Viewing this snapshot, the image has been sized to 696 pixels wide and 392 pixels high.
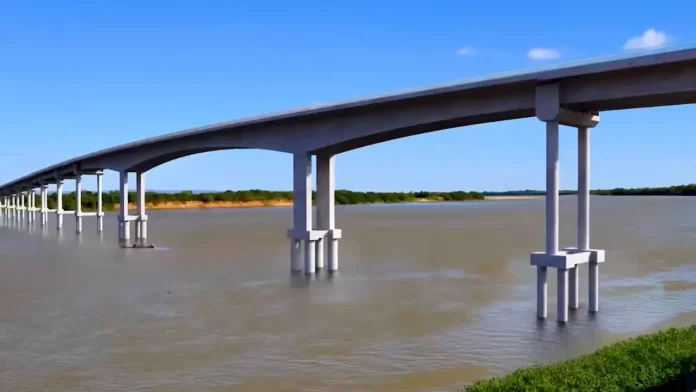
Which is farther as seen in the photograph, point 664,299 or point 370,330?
point 664,299

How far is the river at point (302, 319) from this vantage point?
12.2 meters

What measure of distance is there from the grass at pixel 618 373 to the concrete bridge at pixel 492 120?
721 cm

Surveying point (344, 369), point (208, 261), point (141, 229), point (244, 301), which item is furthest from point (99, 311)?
point (141, 229)

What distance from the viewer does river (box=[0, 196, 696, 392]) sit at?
480 inches

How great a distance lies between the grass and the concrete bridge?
7.21 m

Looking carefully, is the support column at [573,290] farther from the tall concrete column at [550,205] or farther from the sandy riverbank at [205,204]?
the sandy riverbank at [205,204]

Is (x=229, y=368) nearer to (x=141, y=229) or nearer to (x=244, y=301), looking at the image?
(x=244, y=301)

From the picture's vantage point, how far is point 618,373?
28.2 ft

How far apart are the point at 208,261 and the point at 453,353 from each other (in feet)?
62.4

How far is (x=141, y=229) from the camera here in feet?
146

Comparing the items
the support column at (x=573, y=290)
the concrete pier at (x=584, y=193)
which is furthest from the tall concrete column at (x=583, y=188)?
the support column at (x=573, y=290)

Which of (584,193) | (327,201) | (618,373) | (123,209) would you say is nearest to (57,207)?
(123,209)

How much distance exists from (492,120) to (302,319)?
315 inches

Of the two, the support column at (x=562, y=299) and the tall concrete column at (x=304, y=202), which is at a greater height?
the tall concrete column at (x=304, y=202)
